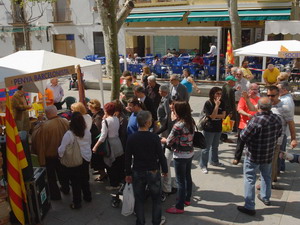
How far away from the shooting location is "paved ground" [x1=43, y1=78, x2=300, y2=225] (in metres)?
4.20

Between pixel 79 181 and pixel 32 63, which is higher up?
pixel 32 63

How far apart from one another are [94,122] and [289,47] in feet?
18.3

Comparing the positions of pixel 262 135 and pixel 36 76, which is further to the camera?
pixel 36 76

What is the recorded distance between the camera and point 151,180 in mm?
3682

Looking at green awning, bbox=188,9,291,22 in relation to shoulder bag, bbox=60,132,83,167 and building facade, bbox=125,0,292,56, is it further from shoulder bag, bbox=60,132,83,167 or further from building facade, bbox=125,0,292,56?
shoulder bag, bbox=60,132,83,167

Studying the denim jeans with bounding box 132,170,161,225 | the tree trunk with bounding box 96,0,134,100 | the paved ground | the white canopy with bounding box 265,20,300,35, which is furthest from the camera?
the white canopy with bounding box 265,20,300,35

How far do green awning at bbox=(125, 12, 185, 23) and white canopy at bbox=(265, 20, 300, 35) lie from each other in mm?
6379

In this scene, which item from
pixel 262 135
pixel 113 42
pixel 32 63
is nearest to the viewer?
pixel 262 135

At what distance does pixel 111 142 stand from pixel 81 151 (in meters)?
0.51

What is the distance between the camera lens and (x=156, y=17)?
60.2 feet

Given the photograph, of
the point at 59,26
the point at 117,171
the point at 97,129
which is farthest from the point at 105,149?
the point at 59,26

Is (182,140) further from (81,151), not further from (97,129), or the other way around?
(97,129)

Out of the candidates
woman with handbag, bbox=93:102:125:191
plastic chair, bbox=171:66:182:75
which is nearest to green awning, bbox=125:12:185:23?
plastic chair, bbox=171:66:182:75

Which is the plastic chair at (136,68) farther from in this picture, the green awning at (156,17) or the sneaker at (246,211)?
the sneaker at (246,211)
